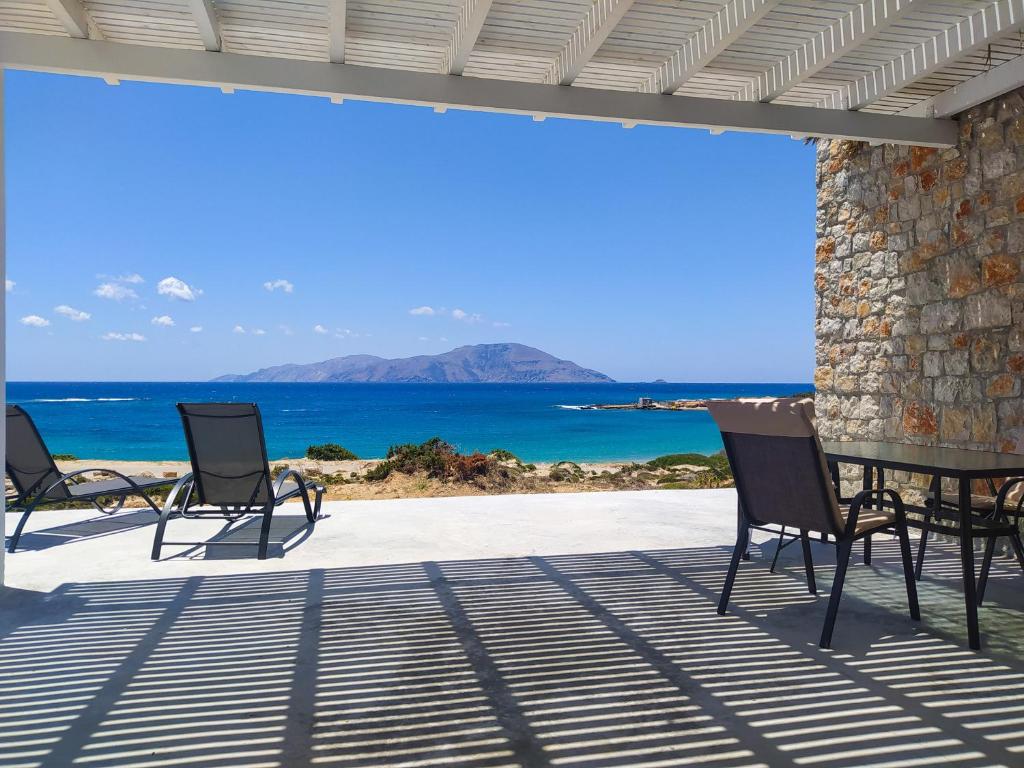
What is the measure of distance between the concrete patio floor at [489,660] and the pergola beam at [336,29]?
2826 millimetres

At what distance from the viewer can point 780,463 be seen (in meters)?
3.09

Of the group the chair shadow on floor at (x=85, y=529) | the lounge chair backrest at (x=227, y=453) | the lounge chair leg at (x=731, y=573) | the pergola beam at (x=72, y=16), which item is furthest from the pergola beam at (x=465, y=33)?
the chair shadow on floor at (x=85, y=529)

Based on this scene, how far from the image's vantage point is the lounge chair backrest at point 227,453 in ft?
15.3

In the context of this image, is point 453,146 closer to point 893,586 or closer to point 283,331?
point 283,331

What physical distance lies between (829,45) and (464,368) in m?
58.9

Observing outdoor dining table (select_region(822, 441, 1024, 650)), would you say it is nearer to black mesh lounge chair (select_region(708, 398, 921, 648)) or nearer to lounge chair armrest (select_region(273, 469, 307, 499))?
black mesh lounge chair (select_region(708, 398, 921, 648))

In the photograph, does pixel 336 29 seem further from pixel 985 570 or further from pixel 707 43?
pixel 985 570

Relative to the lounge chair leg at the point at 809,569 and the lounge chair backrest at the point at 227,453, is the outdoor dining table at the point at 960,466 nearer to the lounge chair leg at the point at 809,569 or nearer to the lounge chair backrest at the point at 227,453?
the lounge chair leg at the point at 809,569

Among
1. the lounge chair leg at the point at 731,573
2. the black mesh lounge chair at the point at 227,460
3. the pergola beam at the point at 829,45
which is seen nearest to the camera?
the lounge chair leg at the point at 731,573

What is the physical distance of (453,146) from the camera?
141 feet

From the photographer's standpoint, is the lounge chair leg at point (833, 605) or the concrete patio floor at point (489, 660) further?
the lounge chair leg at point (833, 605)

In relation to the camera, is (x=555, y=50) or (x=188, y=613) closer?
(x=188, y=613)

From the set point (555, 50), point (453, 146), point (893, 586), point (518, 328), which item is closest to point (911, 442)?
point (893, 586)

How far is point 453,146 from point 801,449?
4271cm
